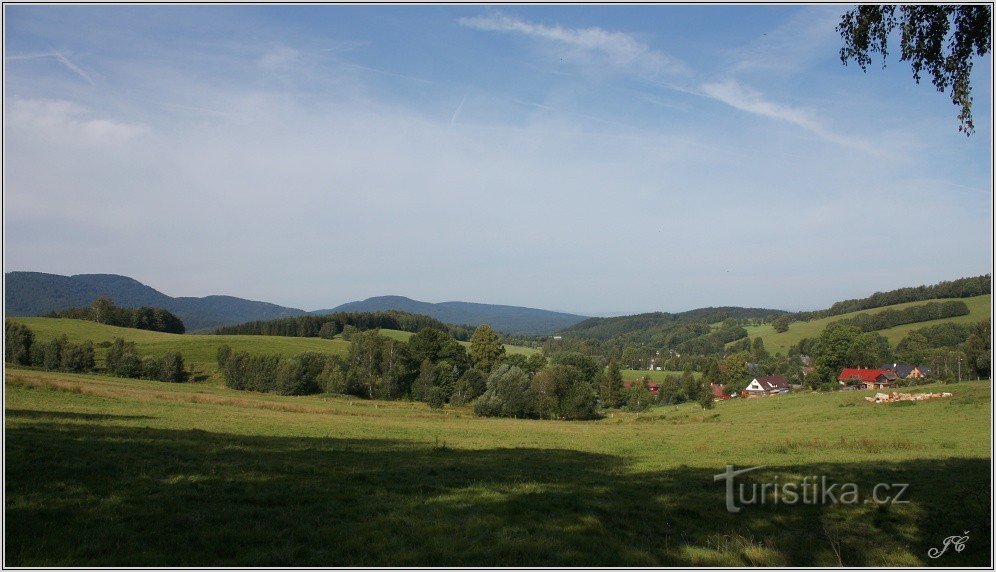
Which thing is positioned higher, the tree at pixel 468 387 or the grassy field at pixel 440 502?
the grassy field at pixel 440 502

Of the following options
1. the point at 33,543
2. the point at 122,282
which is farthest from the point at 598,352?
the point at 33,543

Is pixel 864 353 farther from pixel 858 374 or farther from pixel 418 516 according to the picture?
pixel 418 516

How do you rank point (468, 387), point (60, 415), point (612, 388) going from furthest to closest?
point (612, 388) → point (468, 387) → point (60, 415)

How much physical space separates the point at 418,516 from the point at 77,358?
70.5m

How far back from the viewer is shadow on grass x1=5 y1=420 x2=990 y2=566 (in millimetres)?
7508

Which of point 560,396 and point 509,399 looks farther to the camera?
point 560,396

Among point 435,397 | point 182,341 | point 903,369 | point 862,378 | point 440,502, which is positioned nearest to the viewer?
point 440,502

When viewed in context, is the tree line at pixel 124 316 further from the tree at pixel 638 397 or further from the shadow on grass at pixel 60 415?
the tree at pixel 638 397

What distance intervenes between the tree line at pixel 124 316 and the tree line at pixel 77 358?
1512 inches

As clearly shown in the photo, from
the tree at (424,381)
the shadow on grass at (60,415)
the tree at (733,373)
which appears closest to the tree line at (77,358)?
the tree at (424,381)

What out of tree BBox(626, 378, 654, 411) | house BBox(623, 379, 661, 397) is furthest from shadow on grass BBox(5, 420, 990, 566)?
house BBox(623, 379, 661, 397)

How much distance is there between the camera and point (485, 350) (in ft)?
247

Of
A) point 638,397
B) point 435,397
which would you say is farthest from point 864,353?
point 435,397

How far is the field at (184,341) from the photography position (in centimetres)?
7769
